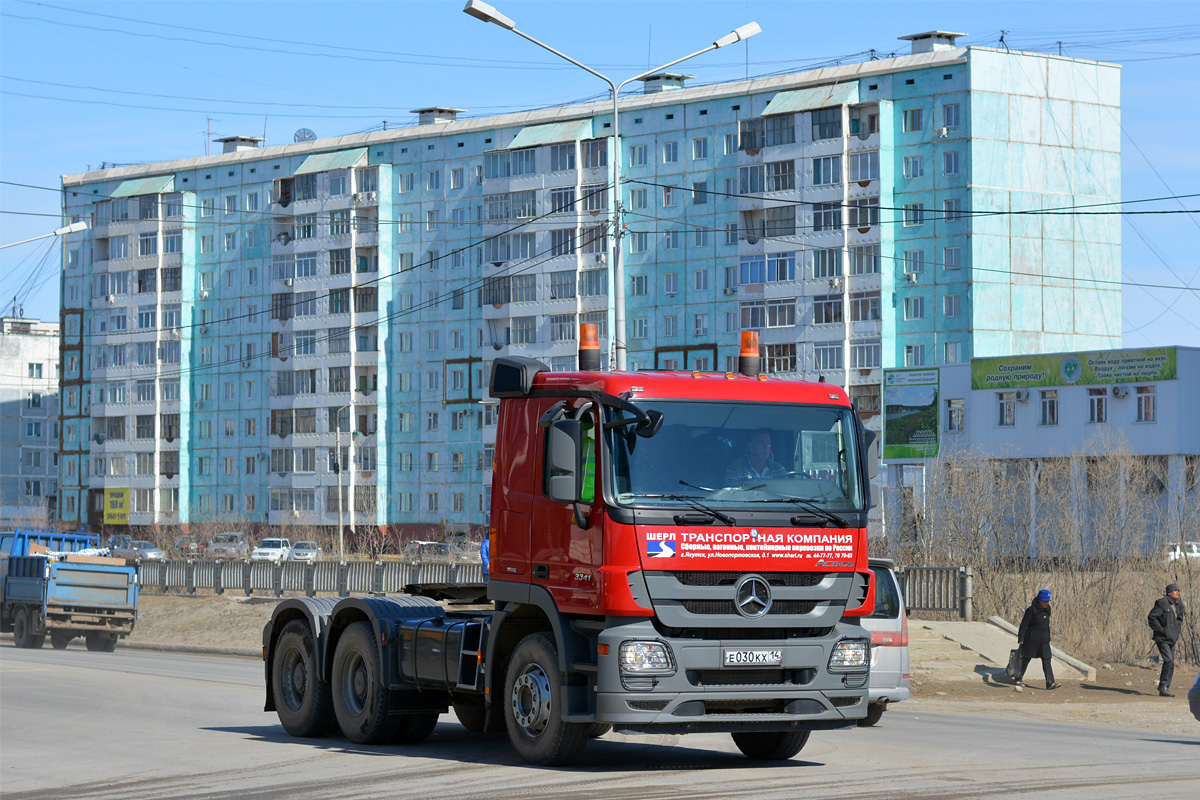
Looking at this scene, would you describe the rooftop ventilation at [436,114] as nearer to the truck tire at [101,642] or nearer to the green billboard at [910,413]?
the green billboard at [910,413]

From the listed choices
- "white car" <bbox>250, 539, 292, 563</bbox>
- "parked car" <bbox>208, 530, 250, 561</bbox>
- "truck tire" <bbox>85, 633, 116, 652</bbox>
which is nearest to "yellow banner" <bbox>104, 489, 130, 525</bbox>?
"parked car" <bbox>208, 530, 250, 561</bbox>

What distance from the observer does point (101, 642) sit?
126 feet

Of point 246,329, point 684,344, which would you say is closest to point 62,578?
point 684,344

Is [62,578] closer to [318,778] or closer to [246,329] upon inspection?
[318,778]

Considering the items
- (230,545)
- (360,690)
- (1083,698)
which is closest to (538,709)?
(360,690)

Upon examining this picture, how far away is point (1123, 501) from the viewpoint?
4569cm

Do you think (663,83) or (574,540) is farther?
(663,83)

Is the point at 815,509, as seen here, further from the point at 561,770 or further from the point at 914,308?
the point at 914,308

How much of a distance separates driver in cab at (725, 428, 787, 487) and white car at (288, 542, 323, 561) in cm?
7574

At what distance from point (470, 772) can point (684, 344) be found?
7549 cm

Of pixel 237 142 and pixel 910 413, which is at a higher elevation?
pixel 237 142

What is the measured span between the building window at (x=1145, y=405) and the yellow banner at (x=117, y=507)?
218 ft

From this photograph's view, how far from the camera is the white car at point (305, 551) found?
87.5 meters

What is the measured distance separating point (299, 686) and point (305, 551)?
241ft
